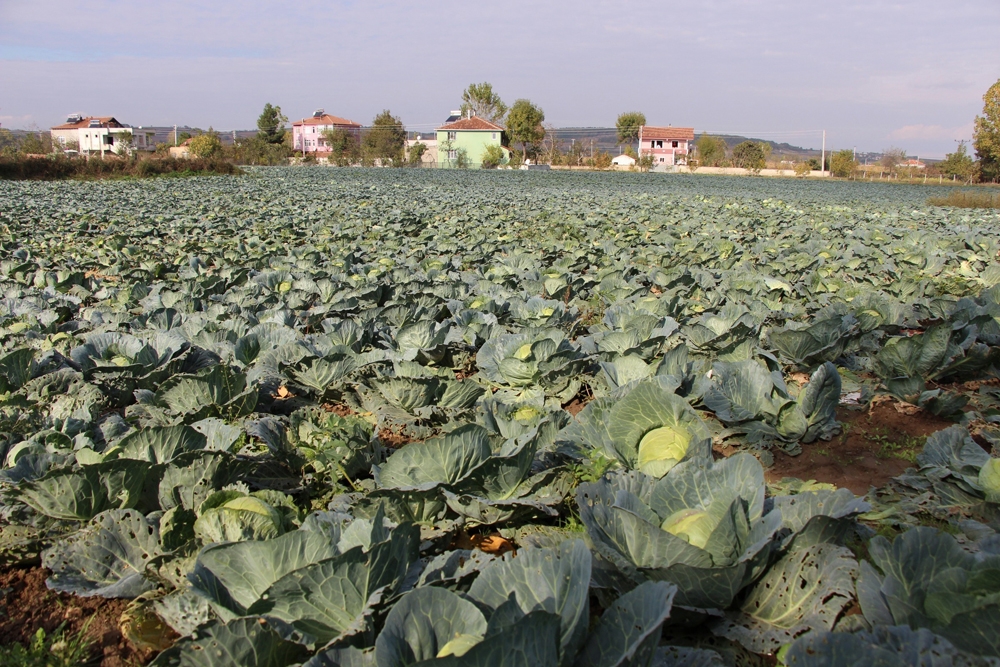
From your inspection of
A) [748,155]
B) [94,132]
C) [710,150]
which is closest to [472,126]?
[710,150]

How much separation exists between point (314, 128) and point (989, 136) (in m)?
105

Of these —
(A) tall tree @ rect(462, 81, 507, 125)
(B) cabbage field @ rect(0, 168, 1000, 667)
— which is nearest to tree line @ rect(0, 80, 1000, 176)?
(A) tall tree @ rect(462, 81, 507, 125)

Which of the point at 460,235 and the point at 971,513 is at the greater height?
the point at 460,235

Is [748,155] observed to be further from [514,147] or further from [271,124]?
[271,124]

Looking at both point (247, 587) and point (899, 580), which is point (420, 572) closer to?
point (247, 587)

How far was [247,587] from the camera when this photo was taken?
5.99ft

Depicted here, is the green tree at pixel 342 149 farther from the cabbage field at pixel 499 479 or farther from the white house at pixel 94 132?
the cabbage field at pixel 499 479

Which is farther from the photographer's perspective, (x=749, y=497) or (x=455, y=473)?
(x=455, y=473)

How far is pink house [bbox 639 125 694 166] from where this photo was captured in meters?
97.1

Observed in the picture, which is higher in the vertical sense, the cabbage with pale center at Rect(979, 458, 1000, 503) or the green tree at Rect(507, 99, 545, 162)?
the green tree at Rect(507, 99, 545, 162)

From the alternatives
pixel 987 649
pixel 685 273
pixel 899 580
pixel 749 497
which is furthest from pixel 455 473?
pixel 685 273

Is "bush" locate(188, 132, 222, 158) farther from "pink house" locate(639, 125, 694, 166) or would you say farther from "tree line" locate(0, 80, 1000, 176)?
"pink house" locate(639, 125, 694, 166)

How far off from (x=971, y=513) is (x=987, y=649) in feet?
4.30

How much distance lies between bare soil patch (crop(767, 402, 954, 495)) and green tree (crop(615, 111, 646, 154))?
A: 106481mm
